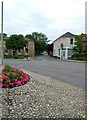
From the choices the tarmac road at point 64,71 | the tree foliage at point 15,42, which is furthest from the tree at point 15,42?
the tarmac road at point 64,71

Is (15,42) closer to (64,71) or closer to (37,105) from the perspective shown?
(64,71)

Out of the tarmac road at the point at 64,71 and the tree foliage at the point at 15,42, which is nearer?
the tarmac road at the point at 64,71

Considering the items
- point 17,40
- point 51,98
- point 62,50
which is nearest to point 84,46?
point 62,50

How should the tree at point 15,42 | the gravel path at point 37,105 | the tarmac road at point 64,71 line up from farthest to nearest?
the tree at point 15,42 < the tarmac road at point 64,71 < the gravel path at point 37,105

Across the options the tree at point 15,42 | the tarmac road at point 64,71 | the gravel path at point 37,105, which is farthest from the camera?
the tree at point 15,42

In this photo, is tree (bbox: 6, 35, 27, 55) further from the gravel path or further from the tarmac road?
the gravel path

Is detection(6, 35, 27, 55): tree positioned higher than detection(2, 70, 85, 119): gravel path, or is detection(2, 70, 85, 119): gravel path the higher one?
detection(6, 35, 27, 55): tree

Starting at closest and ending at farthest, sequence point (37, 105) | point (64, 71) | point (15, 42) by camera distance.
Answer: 1. point (37, 105)
2. point (64, 71)
3. point (15, 42)

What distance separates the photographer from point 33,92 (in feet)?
13.3

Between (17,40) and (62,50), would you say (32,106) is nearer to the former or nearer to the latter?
(17,40)

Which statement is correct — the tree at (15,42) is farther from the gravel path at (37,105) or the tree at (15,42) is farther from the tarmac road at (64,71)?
the gravel path at (37,105)

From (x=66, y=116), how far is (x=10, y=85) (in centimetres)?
227

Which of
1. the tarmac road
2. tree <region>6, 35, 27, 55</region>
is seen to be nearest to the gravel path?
the tarmac road

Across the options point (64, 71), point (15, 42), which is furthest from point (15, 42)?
point (64, 71)
